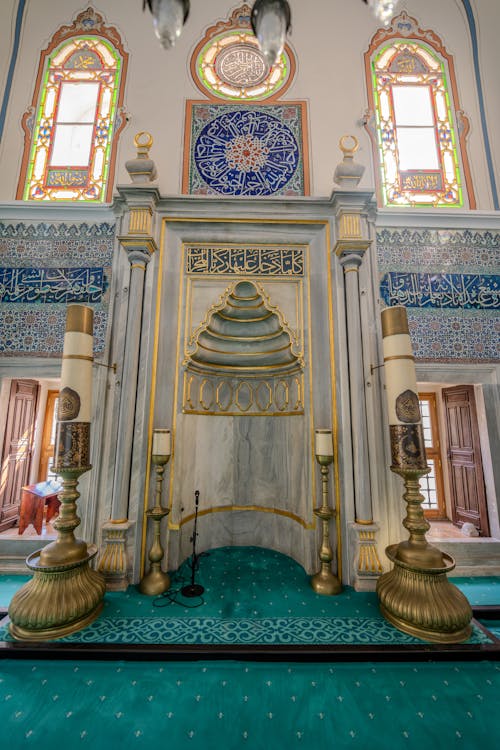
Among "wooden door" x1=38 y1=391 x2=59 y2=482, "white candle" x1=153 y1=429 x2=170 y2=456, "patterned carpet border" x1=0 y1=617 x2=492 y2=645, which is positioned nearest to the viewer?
"patterned carpet border" x1=0 y1=617 x2=492 y2=645

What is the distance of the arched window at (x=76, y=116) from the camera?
332cm

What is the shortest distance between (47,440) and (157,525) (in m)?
3.11

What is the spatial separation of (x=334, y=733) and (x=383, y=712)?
25 cm

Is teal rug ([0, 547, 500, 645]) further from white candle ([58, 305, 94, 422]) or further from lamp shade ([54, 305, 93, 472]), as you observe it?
white candle ([58, 305, 94, 422])

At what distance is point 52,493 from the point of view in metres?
3.57

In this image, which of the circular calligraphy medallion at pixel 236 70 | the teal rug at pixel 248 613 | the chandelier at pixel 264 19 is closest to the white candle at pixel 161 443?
the teal rug at pixel 248 613

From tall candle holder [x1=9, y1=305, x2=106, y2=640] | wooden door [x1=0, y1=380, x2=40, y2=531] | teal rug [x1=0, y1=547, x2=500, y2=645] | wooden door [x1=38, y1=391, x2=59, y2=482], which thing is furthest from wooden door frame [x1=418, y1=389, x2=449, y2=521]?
wooden door [x1=38, y1=391, x2=59, y2=482]

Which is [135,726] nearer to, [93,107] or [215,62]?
[93,107]

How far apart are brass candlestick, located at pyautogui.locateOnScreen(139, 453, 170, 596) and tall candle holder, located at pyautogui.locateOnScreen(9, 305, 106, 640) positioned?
32cm

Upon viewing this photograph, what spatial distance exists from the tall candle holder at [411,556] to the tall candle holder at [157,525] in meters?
1.47

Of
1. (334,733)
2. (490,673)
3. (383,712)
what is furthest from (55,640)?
(490,673)

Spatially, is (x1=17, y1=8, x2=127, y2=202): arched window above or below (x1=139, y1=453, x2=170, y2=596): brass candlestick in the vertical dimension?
above

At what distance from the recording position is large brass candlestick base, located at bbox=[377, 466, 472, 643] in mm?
1870

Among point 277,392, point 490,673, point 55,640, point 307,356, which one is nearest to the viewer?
point 490,673
